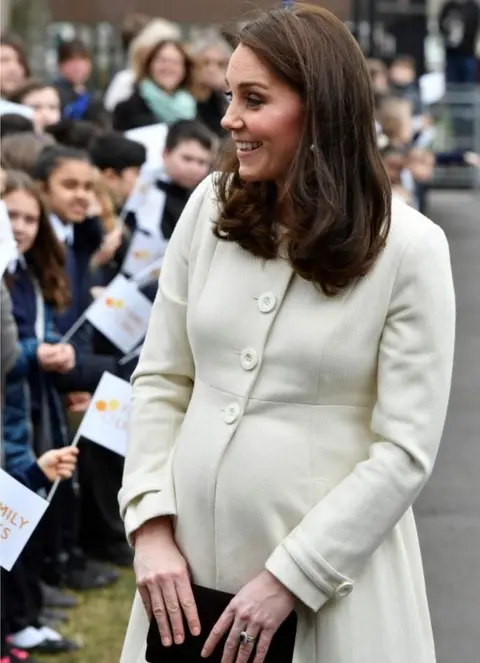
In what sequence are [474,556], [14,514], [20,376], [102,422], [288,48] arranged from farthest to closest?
[474,556] → [20,376] → [102,422] → [14,514] → [288,48]

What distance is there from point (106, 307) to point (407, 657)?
3.10 metres

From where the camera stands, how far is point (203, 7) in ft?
58.7

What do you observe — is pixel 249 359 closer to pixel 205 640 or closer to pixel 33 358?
pixel 205 640

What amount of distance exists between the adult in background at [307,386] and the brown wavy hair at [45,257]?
272 cm

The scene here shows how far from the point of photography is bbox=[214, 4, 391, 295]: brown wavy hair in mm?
2701

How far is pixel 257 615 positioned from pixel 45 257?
3022 mm

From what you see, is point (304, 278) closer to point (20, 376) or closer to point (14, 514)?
point (14, 514)

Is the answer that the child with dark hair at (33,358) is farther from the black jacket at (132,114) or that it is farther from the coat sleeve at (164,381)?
the black jacket at (132,114)

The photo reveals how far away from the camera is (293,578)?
2697 millimetres

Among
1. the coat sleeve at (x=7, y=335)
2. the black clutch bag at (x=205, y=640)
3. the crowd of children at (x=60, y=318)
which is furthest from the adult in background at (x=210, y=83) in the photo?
the black clutch bag at (x=205, y=640)

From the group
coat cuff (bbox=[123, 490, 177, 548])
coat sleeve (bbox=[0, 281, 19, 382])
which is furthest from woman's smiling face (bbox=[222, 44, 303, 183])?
coat sleeve (bbox=[0, 281, 19, 382])

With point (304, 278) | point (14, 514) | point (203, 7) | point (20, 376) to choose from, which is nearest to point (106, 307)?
point (20, 376)

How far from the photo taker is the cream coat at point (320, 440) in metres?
2.71

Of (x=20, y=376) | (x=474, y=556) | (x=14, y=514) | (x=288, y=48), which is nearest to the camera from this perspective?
(x=288, y=48)
